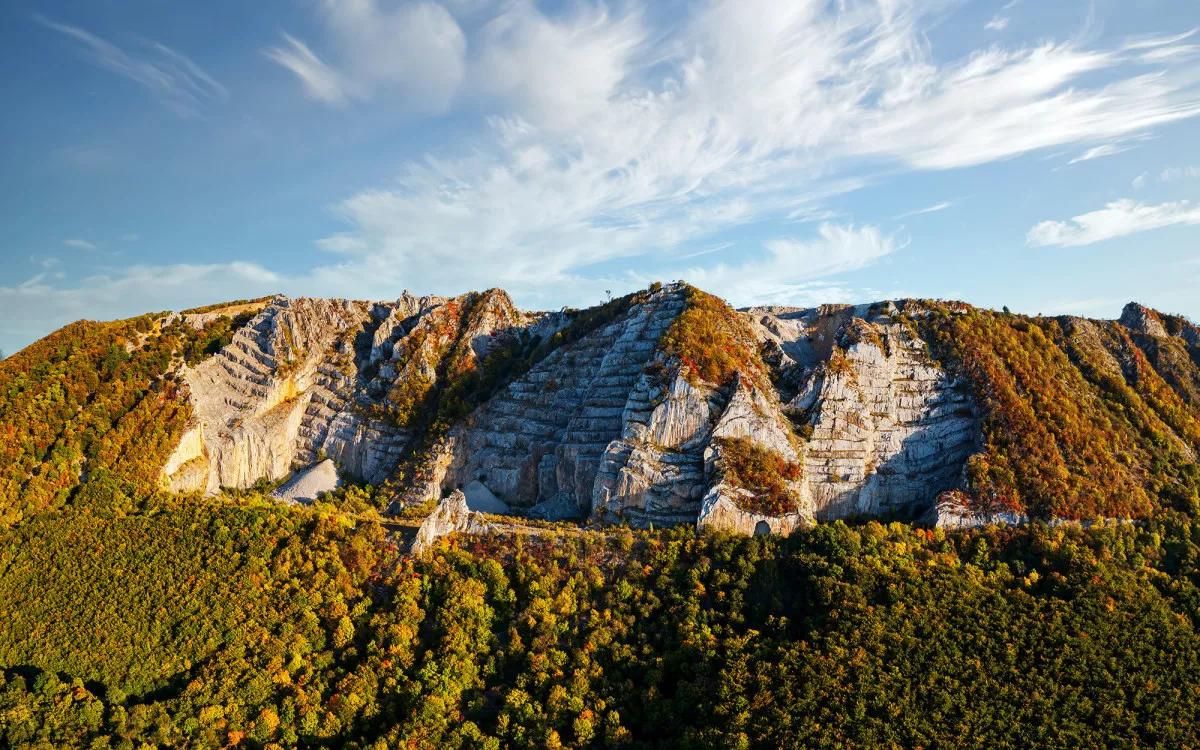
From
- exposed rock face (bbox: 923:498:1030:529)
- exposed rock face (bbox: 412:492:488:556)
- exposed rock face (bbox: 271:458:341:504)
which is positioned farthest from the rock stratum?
exposed rock face (bbox: 412:492:488:556)

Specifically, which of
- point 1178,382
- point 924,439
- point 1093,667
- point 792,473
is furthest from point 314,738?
point 1178,382

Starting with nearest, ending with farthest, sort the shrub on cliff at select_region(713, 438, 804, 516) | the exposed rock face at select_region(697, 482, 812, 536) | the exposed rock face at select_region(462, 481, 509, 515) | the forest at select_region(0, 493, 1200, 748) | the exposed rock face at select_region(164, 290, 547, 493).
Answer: the forest at select_region(0, 493, 1200, 748), the exposed rock face at select_region(697, 482, 812, 536), the shrub on cliff at select_region(713, 438, 804, 516), the exposed rock face at select_region(462, 481, 509, 515), the exposed rock face at select_region(164, 290, 547, 493)

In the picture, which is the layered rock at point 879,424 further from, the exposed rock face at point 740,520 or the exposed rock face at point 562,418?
the exposed rock face at point 562,418

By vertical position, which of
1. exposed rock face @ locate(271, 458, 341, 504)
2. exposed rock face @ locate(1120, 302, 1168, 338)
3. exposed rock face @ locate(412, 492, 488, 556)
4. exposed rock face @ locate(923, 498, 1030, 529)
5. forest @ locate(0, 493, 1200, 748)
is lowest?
forest @ locate(0, 493, 1200, 748)

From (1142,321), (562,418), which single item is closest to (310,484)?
(562,418)

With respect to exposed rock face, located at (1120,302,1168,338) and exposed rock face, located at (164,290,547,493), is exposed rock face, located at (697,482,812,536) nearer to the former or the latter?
exposed rock face, located at (164,290,547,493)

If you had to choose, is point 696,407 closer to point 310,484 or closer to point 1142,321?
point 310,484

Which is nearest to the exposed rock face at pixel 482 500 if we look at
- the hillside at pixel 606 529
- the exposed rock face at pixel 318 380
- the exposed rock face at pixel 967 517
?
the hillside at pixel 606 529
